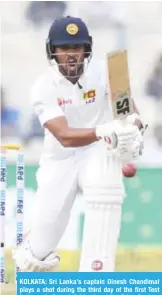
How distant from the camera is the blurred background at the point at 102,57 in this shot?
14.8 feet

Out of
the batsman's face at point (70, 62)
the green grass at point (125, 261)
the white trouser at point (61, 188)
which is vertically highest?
the batsman's face at point (70, 62)

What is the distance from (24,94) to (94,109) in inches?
11.0

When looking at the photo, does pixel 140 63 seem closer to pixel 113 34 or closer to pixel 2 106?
pixel 113 34

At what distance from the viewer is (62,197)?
444cm

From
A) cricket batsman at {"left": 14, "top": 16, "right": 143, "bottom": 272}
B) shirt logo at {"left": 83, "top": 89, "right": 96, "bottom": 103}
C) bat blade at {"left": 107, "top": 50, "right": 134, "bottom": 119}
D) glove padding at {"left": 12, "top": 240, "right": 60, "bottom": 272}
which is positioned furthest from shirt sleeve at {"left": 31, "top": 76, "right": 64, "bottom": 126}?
glove padding at {"left": 12, "top": 240, "right": 60, "bottom": 272}

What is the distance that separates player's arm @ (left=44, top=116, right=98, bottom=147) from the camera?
4.34 metres

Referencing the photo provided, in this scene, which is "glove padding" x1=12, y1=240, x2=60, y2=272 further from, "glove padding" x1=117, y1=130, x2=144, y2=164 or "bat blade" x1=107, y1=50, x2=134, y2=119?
"bat blade" x1=107, y1=50, x2=134, y2=119

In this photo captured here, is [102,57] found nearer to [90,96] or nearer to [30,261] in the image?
[90,96]

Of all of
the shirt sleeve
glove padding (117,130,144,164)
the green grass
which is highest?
the shirt sleeve

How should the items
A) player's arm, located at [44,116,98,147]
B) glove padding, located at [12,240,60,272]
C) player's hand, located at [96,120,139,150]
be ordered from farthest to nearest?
glove padding, located at [12,240,60,272], player's arm, located at [44,116,98,147], player's hand, located at [96,120,139,150]

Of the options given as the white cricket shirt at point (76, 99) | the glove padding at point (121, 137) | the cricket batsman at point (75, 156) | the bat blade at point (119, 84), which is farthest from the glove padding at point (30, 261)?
the bat blade at point (119, 84)

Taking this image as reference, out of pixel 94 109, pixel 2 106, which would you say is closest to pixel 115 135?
pixel 94 109

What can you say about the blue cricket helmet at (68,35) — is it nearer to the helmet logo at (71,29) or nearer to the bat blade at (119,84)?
the helmet logo at (71,29)

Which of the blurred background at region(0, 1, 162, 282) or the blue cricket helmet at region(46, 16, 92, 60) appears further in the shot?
the blurred background at region(0, 1, 162, 282)
